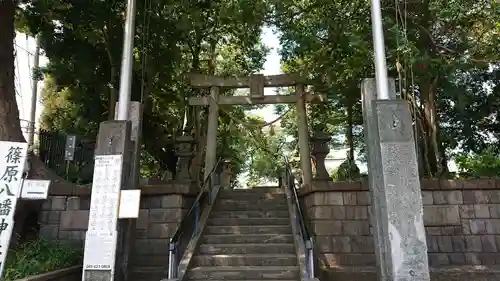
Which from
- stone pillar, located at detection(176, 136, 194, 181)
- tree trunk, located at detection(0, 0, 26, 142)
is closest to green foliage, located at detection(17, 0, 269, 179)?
tree trunk, located at detection(0, 0, 26, 142)

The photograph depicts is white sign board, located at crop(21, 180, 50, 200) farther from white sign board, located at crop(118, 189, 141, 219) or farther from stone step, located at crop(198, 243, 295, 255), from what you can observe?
stone step, located at crop(198, 243, 295, 255)

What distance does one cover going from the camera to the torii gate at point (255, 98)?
37.4ft

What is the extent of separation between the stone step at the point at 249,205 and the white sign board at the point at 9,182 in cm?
432

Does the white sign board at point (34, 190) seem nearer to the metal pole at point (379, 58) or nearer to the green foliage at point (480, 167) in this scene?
the metal pole at point (379, 58)

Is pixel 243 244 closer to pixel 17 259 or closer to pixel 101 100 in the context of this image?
pixel 17 259

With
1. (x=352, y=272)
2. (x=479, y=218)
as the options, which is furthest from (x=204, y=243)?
(x=479, y=218)

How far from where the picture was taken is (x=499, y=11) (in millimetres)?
6766

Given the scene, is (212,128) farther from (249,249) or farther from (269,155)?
(269,155)

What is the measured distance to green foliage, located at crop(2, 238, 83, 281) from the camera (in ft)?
16.6

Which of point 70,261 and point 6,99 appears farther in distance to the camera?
point 6,99

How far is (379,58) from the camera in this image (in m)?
5.38

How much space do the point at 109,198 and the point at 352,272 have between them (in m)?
4.39

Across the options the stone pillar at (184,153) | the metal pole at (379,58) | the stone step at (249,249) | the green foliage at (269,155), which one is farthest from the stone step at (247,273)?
the green foliage at (269,155)

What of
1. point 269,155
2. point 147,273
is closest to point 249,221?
point 147,273
